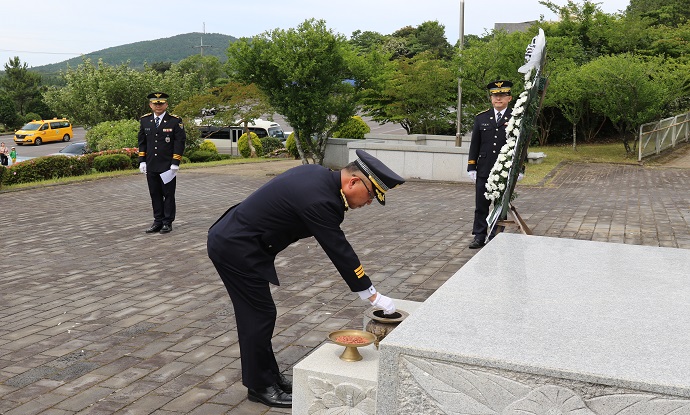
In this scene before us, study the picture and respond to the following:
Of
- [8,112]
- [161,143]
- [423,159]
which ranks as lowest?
[423,159]

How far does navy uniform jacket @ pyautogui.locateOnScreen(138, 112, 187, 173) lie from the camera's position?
9703 millimetres

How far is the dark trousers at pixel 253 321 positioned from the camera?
4.05 meters

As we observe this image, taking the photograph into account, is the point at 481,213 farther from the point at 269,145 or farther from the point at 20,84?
the point at 20,84

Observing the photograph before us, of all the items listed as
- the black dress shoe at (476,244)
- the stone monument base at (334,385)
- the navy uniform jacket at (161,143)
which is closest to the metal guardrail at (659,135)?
the black dress shoe at (476,244)

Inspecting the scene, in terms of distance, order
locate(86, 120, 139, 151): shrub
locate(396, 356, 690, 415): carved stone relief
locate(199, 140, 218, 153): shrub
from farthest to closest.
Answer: locate(199, 140, 218, 153): shrub → locate(86, 120, 139, 151): shrub → locate(396, 356, 690, 415): carved stone relief

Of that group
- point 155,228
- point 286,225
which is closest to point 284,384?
point 286,225

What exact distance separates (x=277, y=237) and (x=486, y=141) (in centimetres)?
523

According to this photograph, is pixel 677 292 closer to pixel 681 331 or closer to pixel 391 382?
pixel 681 331

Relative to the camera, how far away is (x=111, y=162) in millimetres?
20031

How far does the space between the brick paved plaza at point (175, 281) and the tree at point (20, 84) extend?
48.4 metres

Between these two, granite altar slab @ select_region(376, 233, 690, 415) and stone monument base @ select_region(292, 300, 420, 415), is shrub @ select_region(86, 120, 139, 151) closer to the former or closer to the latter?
stone monument base @ select_region(292, 300, 420, 415)

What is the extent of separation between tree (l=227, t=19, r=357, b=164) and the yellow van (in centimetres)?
2949

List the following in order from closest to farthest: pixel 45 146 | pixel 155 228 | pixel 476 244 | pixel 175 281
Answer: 1. pixel 175 281
2. pixel 476 244
3. pixel 155 228
4. pixel 45 146

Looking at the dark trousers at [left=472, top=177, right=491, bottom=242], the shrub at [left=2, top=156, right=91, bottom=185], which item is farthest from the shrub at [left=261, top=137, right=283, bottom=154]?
the dark trousers at [left=472, top=177, right=491, bottom=242]
